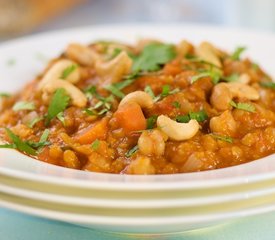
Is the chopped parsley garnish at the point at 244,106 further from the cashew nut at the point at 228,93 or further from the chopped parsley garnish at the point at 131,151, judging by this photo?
the chopped parsley garnish at the point at 131,151

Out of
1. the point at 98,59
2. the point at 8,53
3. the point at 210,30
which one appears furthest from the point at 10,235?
the point at 210,30

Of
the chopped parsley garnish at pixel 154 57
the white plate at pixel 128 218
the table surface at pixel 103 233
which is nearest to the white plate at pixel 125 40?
the white plate at pixel 128 218

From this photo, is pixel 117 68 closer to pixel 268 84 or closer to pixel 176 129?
pixel 176 129

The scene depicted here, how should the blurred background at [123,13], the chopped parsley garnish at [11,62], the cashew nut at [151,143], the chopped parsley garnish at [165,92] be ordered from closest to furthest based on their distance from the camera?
the cashew nut at [151,143] < the chopped parsley garnish at [165,92] < the chopped parsley garnish at [11,62] < the blurred background at [123,13]

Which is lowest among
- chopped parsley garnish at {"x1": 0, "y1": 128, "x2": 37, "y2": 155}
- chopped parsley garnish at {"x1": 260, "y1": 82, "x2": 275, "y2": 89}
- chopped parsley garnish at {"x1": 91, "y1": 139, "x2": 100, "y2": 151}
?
chopped parsley garnish at {"x1": 0, "y1": 128, "x2": 37, "y2": 155}

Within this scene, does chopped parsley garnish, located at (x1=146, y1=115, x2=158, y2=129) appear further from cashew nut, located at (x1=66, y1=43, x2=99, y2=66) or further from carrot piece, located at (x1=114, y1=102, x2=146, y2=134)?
cashew nut, located at (x1=66, y1=43, x2=99, y2=66)

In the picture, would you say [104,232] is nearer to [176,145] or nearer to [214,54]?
[176,145]

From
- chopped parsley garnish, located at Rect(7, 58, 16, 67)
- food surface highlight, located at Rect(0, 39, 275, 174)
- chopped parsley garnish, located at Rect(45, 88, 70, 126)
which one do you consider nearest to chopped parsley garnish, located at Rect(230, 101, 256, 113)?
food surface highlight, located at Rect(0, 39, 275, 174)
